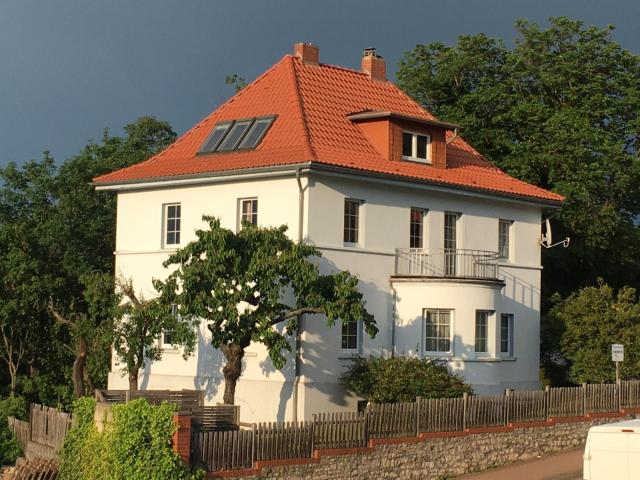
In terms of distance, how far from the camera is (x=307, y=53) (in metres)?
38.0

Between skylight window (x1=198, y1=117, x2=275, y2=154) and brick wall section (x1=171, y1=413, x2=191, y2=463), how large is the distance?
39.3 ft

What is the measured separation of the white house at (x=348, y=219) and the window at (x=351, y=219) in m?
0.04

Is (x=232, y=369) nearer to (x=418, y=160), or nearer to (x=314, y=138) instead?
(x=314, y=138)

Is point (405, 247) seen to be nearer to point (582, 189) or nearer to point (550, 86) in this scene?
point (582, 189)

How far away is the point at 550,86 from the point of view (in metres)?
47.7

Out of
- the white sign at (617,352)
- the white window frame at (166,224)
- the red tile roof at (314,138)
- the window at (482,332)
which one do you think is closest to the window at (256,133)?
the red tile roof at (314,138)

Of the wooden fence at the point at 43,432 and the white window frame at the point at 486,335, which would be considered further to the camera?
the white window frame at the point at 486,335

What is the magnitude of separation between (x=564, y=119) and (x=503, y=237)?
783 cm

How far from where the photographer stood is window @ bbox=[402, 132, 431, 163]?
3584 centimetres

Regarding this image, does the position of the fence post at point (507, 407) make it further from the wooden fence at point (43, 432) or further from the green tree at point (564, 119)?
the green tree at point (564, 119)

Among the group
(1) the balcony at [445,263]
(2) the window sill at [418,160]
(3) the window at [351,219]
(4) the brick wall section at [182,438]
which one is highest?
(2) the window sill at [418,160]

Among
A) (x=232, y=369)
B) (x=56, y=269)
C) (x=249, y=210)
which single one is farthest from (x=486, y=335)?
(x=56, y=269)

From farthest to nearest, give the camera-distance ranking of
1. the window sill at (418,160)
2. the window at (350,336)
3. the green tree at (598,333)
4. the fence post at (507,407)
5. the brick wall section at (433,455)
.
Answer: the green tree at (598,333) → the window sill at (418,160) → the window at (350,336) → the fence post at (507,407) → the brick wall section at (433,455)

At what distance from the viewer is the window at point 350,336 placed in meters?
33.1
